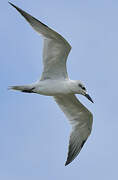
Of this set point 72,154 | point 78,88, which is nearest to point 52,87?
point 78,88

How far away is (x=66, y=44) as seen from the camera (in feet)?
57.6

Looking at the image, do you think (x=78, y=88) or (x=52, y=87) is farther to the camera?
(x=78, y=88)

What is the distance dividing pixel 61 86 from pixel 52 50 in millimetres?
1163

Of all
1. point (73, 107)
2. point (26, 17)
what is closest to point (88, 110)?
point (73, 107)

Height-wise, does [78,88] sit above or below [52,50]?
below

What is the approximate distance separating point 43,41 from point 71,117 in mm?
3489

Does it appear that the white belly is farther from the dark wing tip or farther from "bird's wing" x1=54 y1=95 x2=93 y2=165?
the dark wing tip

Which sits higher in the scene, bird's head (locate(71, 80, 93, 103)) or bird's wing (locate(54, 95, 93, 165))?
bird's head (locate(71, 80, 93, 103))

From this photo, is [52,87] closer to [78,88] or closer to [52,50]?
[78,88]

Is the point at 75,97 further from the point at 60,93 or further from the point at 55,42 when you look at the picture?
the point at 55,42

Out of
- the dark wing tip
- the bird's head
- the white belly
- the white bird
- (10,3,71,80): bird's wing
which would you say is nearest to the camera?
(10,3,71,80): bird's wing

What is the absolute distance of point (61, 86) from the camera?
1802cm

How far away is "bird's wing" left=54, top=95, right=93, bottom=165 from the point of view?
19.4 meters

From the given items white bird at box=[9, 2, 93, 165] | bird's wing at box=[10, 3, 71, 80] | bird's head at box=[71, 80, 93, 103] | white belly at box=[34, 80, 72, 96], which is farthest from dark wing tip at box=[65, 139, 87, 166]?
bird's wing at box=[10, 3, 71, 80]
